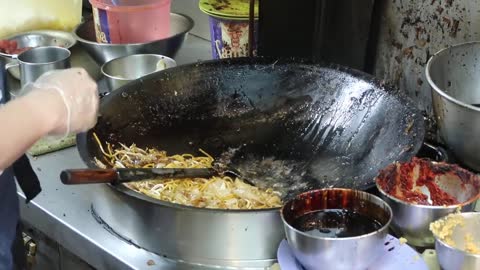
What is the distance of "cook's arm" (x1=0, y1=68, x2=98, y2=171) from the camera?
941mm

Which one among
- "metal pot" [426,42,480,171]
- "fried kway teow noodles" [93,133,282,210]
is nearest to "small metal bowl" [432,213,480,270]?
"metal pot" [426,42,480,171]

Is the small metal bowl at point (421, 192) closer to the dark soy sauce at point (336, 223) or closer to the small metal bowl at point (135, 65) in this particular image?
the dark soy sauce at point (336, 223)

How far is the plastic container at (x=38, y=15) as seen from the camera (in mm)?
2092

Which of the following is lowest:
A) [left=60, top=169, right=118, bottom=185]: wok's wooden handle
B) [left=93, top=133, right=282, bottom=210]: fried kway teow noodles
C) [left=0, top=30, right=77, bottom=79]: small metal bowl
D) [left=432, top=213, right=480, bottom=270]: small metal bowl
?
[left=93, top=133, right=282, bottom=210]: fried kway teow noodles

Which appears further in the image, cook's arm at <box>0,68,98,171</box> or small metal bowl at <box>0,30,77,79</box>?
small metal bowl at <box>0,30,77,79</box>

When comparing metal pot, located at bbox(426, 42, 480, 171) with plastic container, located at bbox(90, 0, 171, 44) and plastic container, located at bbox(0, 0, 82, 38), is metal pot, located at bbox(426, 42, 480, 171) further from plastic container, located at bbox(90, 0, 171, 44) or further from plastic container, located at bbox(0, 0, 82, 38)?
plastic container, located at bbox(0, 0, 82, 38)

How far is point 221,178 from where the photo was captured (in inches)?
57.4

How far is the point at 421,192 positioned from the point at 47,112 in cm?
68

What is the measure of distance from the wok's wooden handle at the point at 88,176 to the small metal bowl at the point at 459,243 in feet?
1.88

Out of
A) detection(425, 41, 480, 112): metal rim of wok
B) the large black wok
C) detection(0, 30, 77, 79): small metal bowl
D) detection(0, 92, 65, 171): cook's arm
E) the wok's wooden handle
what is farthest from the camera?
detection(0, 30, 77, 79): small metal bowl

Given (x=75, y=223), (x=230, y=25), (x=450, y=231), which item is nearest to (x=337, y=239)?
(x=450, y=231)

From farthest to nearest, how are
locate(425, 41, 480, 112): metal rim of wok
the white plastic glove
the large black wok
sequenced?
the large black wok
locate(425, 41, 480, 112): metal rim of wok
the white plastic glove

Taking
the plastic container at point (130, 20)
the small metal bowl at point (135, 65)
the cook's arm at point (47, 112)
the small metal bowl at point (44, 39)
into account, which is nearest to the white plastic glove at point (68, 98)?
the cook's arm at point (47, 112)

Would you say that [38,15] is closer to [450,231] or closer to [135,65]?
[135,65]
